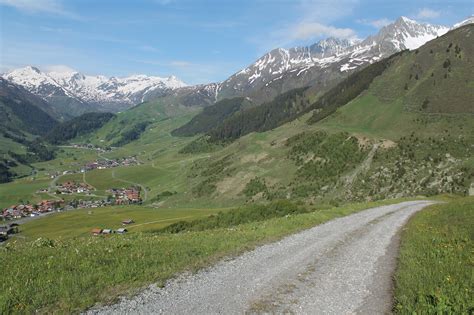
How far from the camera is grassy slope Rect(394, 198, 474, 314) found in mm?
11742

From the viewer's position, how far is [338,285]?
15.3 meters

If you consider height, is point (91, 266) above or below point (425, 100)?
below

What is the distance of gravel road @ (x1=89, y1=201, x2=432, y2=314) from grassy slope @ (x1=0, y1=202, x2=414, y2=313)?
97cm

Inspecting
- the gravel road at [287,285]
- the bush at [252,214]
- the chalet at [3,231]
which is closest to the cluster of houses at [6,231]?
the chalet at [3,231]

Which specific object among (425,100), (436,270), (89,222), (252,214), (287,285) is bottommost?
(89,222)

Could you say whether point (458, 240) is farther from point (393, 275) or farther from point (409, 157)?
point (409, 157)

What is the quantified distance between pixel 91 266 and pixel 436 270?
560 inches

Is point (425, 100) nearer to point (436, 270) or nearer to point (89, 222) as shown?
point (89, 222)

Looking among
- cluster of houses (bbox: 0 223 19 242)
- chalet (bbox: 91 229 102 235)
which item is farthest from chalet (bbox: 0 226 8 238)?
chalet (bbox: 91 229 102 235)

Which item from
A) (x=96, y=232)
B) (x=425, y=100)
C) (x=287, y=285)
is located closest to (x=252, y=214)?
(x=287, y=285)

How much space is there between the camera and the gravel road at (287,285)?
41.3ft

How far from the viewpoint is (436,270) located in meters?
15.9

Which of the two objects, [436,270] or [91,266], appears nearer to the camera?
[91,266]

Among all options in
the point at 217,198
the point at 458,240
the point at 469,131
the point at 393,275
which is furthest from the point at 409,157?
the point at 393,275
